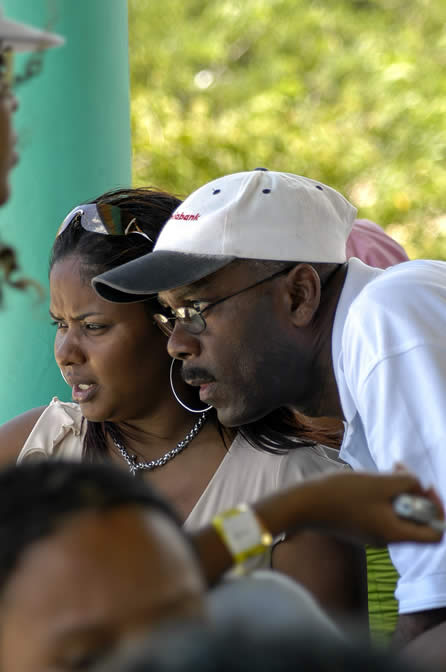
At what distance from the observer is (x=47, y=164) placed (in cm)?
338

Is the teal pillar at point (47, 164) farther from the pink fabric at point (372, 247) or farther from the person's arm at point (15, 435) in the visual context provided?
the pink fabric at point (372, 247)

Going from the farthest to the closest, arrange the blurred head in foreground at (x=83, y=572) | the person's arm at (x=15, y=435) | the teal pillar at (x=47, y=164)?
1. the teal pillar at (x=47, y=164)
2. the person's arm at (x=15, y=435)
3. the blurred head in foreground at (x=83, y=572)

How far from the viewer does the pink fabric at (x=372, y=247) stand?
3.17 m

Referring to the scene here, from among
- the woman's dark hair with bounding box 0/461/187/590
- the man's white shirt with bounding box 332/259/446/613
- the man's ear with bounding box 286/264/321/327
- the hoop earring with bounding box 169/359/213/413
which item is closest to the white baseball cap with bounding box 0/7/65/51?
the woman's dark hair with bounding box 0/461/187/590

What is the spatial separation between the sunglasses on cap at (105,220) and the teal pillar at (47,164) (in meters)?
0.51

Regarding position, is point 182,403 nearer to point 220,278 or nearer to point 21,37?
point 220,278

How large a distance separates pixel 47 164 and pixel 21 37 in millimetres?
2091

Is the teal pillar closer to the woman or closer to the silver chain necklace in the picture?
the woman

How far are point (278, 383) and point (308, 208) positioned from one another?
46cm

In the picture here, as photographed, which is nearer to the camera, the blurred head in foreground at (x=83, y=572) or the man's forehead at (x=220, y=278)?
the blurred head in foreground at (x=83, y=572)

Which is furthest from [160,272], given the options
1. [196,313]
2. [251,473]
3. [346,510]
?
[346,510]

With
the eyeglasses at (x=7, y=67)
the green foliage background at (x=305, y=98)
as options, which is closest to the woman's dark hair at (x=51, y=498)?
the eyeglasses at (x=7, y=67)

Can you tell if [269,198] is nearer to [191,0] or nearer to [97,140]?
[97,140]

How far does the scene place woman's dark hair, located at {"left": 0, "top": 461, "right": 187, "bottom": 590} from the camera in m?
0.94
